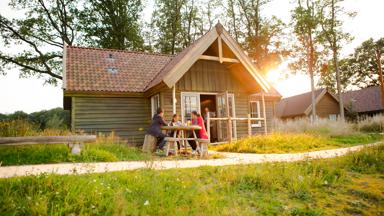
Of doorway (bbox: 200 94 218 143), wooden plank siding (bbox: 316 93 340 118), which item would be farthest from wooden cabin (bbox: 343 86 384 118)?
doorway (bbox: 200 94 218 143)

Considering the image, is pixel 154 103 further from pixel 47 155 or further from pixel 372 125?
pixel 372 125

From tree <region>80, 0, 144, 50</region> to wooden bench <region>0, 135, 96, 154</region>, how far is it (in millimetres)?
20758

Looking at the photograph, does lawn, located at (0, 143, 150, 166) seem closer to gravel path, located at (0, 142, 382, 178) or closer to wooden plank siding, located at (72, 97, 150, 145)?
gravel path, located at (0, 142, 382, 178)

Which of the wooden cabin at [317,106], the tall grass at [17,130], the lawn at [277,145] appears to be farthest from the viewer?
the wooden cabin at [317,106]

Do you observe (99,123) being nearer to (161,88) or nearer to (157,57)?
(161,88)

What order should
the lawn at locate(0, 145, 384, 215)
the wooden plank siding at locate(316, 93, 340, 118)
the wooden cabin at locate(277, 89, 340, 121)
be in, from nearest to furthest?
the lawn at locate(0, 145, 384, 215)
the wooden cabin at locate(277, 89, 340, 121)
the wooden plank siding at locate(316, 93, 340, 118)

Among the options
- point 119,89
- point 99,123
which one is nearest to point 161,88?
point 119,89

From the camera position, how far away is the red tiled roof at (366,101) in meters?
31.3

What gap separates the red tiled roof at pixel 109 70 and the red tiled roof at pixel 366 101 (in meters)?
26.8

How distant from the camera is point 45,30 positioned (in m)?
24.1

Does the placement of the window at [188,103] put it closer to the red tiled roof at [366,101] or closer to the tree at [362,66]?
the red tiled roof at [366,101]

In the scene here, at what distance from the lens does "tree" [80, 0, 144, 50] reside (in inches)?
1026

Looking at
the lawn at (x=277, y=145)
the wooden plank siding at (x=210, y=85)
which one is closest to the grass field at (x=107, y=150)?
the lawn at (x=277, y=145)

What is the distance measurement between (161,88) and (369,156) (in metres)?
8.18
